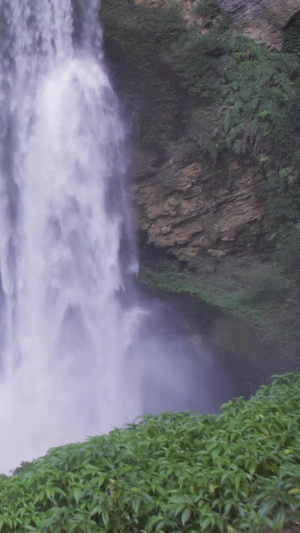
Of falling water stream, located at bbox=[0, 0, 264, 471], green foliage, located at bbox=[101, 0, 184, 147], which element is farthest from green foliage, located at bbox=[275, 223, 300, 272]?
green foliage, located at bbox=[101, 0, 184, 147]

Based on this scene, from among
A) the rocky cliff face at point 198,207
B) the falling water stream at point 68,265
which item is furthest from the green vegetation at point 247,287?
the falling water stream at point 68,265

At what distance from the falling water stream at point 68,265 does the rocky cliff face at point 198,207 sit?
79 centimetres

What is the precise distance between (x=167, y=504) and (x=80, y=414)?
709 centimetres

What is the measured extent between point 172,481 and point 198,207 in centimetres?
1200

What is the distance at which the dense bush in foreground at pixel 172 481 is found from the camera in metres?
2.82

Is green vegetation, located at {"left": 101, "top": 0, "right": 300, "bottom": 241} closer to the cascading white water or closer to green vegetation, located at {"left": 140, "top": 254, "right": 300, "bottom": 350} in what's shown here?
the cascading white water

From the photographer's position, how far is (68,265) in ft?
42.3

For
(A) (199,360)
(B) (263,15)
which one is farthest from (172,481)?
(B) (263,15)

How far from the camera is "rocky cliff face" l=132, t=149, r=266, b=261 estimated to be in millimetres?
14109

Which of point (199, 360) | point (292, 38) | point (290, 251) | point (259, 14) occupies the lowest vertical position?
point (199, 360)

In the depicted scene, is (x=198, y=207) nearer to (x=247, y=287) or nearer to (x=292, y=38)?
(x=247, y=287)

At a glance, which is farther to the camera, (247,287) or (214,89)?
(214,89)

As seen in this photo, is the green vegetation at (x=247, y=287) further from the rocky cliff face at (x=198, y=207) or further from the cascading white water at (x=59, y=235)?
the cascading white water at (x=59, y=235)

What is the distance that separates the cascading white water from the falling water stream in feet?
0.10
